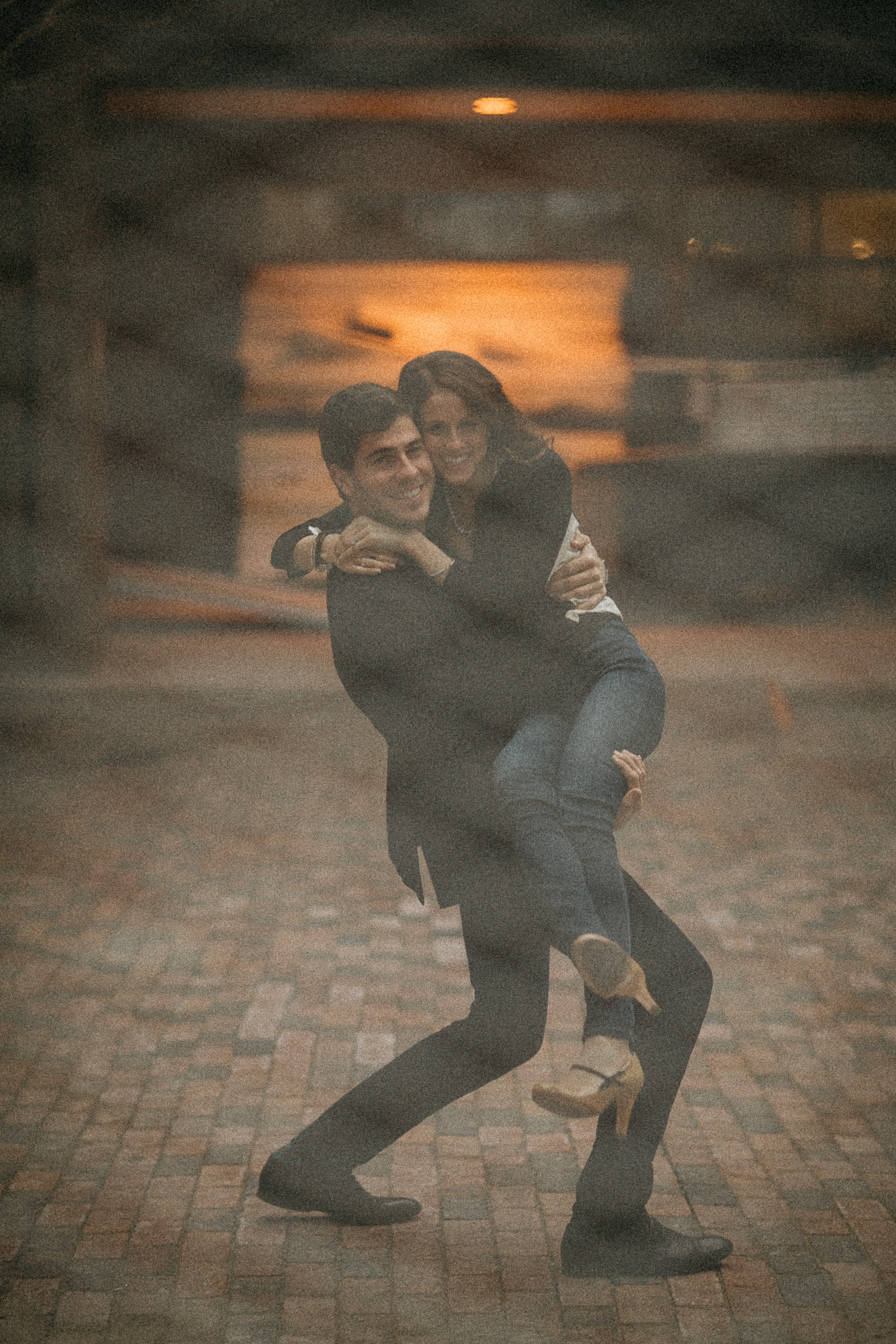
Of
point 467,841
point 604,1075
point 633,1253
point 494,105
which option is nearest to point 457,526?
point 467,841

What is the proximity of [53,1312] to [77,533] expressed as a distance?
539 cm

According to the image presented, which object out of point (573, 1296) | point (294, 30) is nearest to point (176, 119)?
point (294, 30)

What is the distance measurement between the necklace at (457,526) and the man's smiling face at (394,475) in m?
0.10

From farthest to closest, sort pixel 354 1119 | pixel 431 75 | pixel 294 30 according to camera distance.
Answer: pixel 431 75
pixel 294 30
pixel 354 1119

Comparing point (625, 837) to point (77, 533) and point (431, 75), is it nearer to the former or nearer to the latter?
point (77, 533)

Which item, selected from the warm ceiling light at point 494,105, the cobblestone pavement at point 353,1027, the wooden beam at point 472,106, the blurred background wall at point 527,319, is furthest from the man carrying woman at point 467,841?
the wooden beam at point 472,106

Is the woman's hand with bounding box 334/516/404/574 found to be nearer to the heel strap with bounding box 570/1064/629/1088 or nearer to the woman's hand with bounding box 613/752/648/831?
the woman's hand with bounding box 613/752/648/831

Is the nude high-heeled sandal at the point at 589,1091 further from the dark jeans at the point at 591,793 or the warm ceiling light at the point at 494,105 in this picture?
the warm ceiling light at the point at 494,105

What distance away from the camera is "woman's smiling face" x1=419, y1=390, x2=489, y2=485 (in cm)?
178

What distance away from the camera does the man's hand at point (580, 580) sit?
6.35 feet

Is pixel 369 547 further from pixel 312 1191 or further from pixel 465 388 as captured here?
pixel 312 1191

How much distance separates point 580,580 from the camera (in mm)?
1936

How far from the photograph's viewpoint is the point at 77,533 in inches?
293

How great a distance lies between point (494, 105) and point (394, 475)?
618 cm
